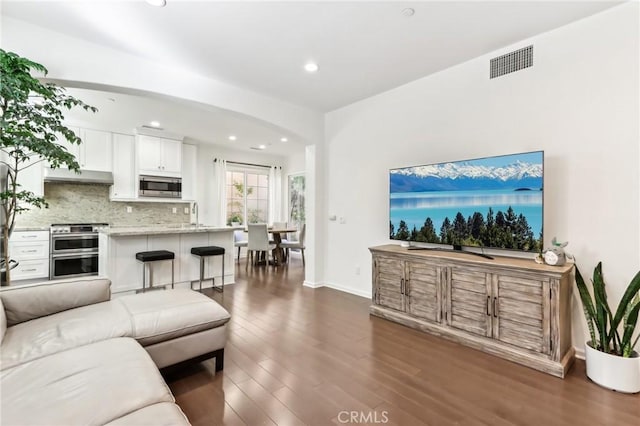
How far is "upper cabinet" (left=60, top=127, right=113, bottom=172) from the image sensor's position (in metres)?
5.45

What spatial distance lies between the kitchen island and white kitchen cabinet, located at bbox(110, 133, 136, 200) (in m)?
1.79

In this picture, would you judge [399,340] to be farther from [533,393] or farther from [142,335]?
[142,335]

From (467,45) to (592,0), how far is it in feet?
2.98

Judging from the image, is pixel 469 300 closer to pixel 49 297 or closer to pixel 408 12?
pixel 408 12

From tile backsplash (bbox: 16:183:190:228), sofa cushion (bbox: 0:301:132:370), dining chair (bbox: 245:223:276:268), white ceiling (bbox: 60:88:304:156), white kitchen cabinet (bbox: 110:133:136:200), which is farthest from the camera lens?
dining chair (bbox: 245:223:276:268)

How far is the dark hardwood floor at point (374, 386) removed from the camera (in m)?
1.81

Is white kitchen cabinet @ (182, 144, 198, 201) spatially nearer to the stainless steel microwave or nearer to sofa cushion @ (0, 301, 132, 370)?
the stainless steel microwave

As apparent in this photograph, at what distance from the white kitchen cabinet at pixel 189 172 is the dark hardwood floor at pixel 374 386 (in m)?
4.59

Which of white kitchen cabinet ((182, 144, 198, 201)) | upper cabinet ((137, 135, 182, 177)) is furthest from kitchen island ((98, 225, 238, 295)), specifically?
white kitchen cabinet ((182, 144, 198, 201))

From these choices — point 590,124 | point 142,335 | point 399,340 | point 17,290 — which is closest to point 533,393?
point 399,340

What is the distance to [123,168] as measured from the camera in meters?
5.92

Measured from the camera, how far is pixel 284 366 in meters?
2.39

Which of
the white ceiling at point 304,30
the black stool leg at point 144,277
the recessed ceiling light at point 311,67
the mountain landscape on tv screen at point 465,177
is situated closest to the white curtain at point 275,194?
the black stool leg at point 144,277

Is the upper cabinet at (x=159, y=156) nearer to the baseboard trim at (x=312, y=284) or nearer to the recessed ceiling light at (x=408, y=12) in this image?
the baseboard trim at (x=312, y=284)
